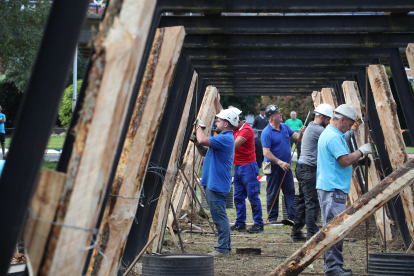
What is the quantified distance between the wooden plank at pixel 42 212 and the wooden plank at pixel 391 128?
5784mm

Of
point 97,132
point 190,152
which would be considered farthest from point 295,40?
point 97,132

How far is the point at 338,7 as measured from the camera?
4.94 m

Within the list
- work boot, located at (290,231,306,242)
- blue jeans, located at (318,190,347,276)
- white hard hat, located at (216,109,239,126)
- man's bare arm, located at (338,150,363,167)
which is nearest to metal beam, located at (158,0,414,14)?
man's bare arm, located at (338,150,363,167)

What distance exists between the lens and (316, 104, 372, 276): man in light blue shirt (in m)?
5.93

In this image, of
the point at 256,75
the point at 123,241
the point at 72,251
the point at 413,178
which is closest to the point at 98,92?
the point at 72,251

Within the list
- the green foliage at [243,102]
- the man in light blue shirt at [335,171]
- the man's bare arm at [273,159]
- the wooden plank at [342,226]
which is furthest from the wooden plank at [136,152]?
the green foliage at [243,102]

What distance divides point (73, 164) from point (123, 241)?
181 centimetres

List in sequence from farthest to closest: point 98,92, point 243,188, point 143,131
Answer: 1. point 243,188
2. point 143,131
3. point 98,92

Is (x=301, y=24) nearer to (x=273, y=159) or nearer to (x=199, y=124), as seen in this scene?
(x=199, y=124)

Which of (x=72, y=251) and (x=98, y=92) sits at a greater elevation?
(x=98, y=92)

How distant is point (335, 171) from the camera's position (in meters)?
5.99

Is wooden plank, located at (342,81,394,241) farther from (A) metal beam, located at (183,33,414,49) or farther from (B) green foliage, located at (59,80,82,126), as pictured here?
(B) green foliage, located at (59,80,82,126)

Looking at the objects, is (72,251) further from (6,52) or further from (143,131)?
(6,52)

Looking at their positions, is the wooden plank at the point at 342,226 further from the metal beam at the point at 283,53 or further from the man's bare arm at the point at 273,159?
the man's bare arm at the point at 273,159
